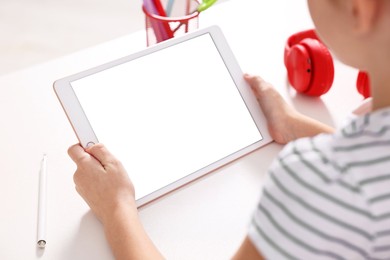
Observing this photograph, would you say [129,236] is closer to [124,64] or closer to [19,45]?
[124,64]

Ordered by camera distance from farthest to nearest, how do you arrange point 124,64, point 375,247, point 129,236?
point 124,64
point 129,236
point 375,247

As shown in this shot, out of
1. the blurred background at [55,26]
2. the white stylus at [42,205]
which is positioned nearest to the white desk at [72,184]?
the white stylus at [42,205]

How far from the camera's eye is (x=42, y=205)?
0.70 meters

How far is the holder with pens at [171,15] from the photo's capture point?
2.70 feet

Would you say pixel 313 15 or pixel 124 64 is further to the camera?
pixel 124 64

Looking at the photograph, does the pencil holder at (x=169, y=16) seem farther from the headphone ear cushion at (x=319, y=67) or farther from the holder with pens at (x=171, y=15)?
the headphone ear cushion at (x=319, y=67)

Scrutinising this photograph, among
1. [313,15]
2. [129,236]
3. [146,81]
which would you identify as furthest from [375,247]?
[146,81]

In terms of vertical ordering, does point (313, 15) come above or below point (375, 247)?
above

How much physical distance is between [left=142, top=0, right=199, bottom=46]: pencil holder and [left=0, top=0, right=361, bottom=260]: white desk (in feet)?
0.31

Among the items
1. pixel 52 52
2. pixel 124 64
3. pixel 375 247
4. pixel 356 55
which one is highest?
Answer: pixel 52 52

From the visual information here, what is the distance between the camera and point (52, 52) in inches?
60.2

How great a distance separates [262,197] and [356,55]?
13 cm

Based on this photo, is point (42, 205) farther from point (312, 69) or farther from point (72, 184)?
point (312, 69)

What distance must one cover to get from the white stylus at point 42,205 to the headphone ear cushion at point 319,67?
380 mm
